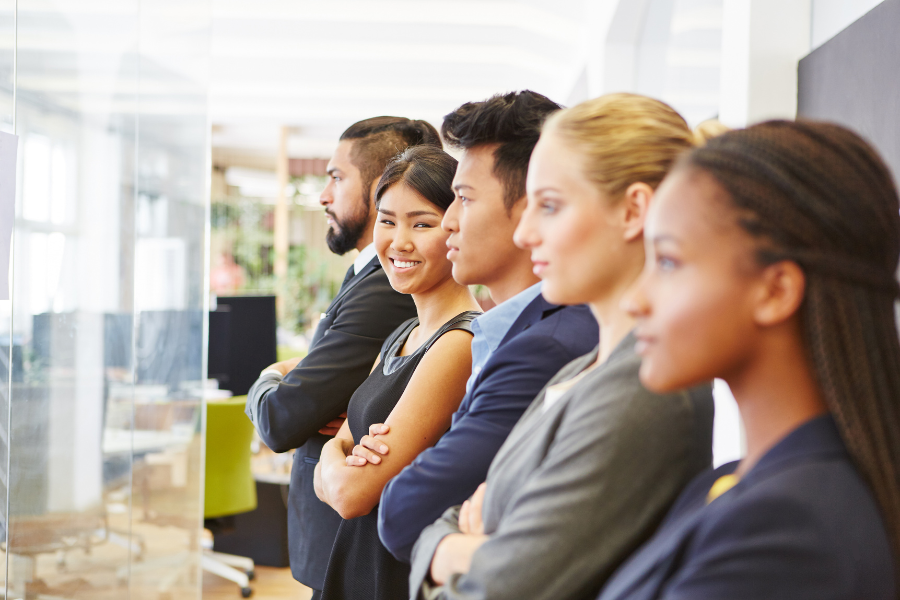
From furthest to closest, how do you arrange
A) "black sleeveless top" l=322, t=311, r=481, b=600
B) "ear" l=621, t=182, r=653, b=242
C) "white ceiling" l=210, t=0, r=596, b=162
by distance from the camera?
1. "white ceiling" l=210, t=0, r=596, b=162
2. "black sleeveless top" l=322, t=311, r=481, b=600
3. "ear" l=621, t=182, r=653, b=242

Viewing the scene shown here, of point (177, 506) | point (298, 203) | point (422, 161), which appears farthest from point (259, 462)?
point (422, 161)

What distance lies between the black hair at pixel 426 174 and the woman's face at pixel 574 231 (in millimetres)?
750

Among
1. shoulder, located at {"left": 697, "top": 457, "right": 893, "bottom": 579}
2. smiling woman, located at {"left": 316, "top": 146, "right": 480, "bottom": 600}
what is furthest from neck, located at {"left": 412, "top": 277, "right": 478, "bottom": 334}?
shoulder, located at {"left": 697, "top": 457, "right": 893, "bottom": 579}

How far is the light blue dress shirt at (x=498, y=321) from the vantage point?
4.05 ft

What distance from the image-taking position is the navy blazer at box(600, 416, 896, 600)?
595 millimetres

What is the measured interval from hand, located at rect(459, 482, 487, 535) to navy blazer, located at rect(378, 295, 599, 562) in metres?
0.07

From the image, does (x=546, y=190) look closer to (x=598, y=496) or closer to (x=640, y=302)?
(x=640, y=302)

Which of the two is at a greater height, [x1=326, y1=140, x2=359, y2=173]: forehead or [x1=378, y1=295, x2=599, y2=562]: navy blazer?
[x1=326, y1=140, x2=359, y2=173]: forehead

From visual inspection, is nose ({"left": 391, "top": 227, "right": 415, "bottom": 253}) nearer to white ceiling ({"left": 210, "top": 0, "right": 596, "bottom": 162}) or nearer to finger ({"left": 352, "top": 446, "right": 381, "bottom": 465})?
finger ({"left": 352, "top": 446, "right": 381, "bottom": 465})

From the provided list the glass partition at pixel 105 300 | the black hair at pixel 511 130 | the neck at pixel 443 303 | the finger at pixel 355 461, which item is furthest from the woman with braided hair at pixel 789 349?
the glass partition at pixel 105 300

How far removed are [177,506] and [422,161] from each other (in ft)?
6.00

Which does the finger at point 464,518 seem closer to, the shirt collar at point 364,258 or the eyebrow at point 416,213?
the eyebrow at point 416,213

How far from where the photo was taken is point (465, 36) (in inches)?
269

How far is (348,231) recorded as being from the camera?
2.29m
